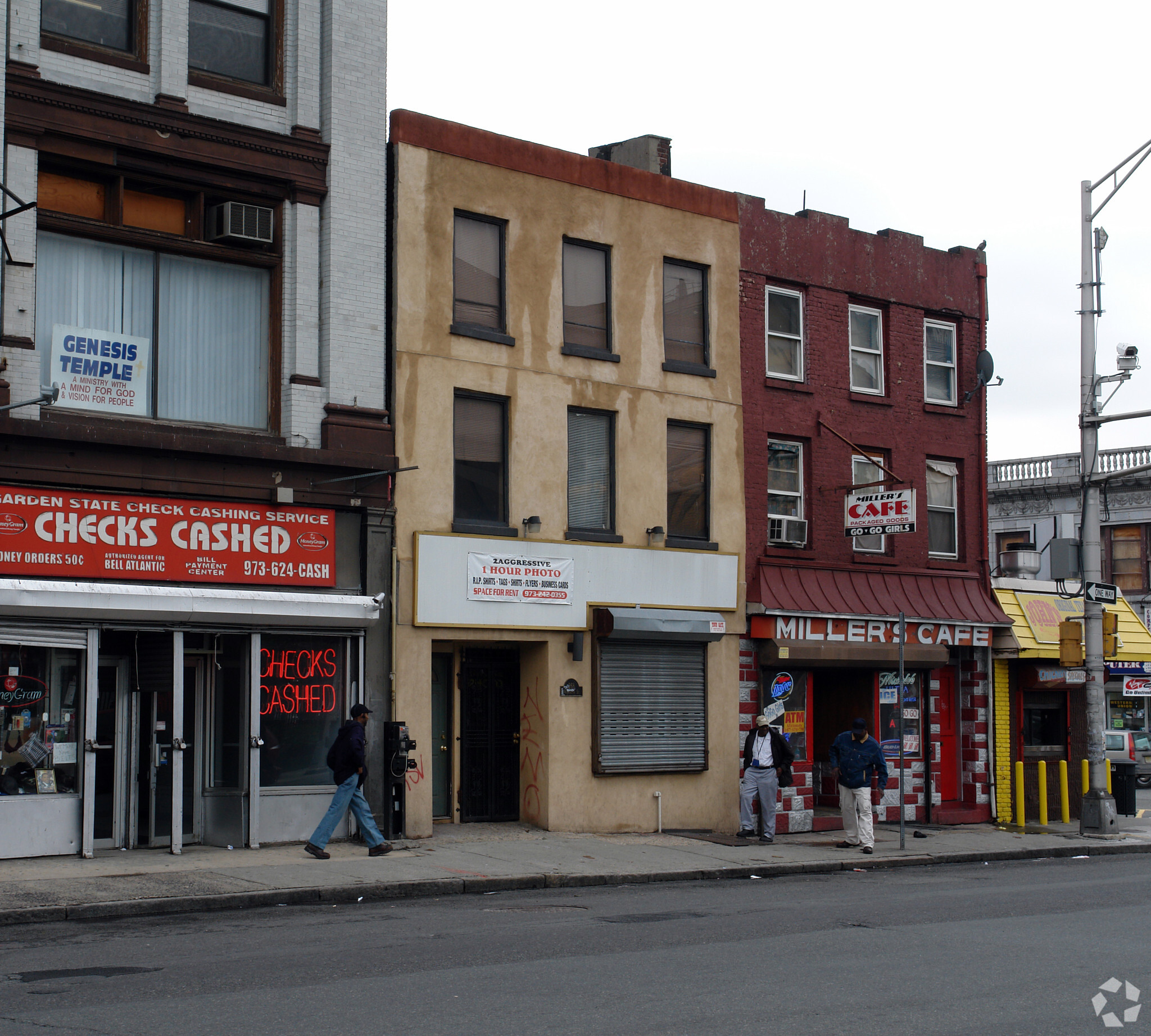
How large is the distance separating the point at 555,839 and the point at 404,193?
8.74 m

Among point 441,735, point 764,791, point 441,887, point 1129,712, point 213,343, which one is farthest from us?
point 1129,712

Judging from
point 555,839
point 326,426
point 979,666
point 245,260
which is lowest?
point 555,839

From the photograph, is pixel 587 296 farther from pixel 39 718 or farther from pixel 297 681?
pixel 39 718

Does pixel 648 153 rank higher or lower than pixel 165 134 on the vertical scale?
higher

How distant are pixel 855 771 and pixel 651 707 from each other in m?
3.06

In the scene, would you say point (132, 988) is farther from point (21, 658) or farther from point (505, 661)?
point (505, 661)

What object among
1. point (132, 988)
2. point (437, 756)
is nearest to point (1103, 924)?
point (132, 988)

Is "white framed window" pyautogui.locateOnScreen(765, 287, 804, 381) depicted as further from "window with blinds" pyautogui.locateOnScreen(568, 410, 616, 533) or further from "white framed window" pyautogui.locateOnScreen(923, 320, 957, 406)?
"window with blinds" pyautogui.locateOnScreen(568, 410, 616, 533)

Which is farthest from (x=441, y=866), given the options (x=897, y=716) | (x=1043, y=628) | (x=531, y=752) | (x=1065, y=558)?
(x=1043, y=628)

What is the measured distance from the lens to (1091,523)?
24516mm

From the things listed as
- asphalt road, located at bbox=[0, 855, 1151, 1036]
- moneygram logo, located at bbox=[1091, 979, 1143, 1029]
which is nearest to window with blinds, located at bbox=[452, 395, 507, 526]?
asphalt road, located at bbox=[0, 855, 1151, 1036]

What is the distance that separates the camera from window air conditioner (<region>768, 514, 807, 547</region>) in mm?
22938

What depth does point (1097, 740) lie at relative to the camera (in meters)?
23.4

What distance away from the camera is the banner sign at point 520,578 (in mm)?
19109
